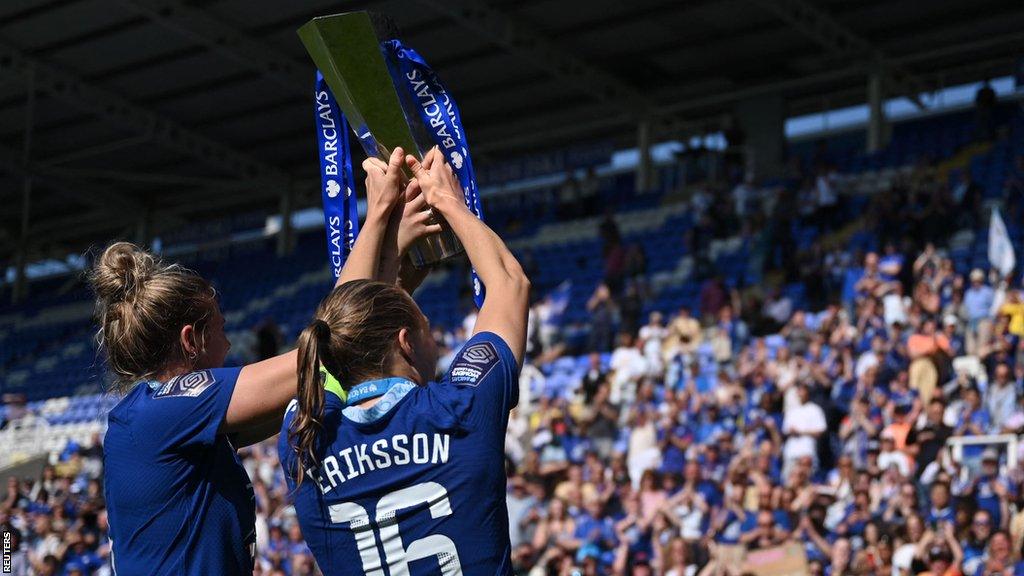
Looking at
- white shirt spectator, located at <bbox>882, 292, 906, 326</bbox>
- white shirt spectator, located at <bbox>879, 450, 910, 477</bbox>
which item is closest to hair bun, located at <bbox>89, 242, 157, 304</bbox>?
white shirt spectator, located at <bbox>879, 450, 910, 477</bbox>

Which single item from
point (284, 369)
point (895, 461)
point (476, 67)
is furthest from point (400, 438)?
point (476, 67)

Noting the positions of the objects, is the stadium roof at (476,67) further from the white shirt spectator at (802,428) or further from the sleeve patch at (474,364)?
the sleeve patch at (474,364)

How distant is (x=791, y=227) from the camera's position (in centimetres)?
1716

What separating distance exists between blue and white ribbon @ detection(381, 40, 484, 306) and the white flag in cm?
1075

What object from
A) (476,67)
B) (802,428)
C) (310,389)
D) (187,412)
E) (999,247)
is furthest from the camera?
(476,67)

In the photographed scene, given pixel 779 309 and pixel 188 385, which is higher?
pixel 779 309

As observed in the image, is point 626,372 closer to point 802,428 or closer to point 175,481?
point 802,428

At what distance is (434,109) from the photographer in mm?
3656

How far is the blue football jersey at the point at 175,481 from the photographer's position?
103 inches

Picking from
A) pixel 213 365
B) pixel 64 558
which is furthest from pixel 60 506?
pixel 213 365

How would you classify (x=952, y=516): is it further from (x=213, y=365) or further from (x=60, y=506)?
(x=60, y=506)

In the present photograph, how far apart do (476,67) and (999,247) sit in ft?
A: 29.9
